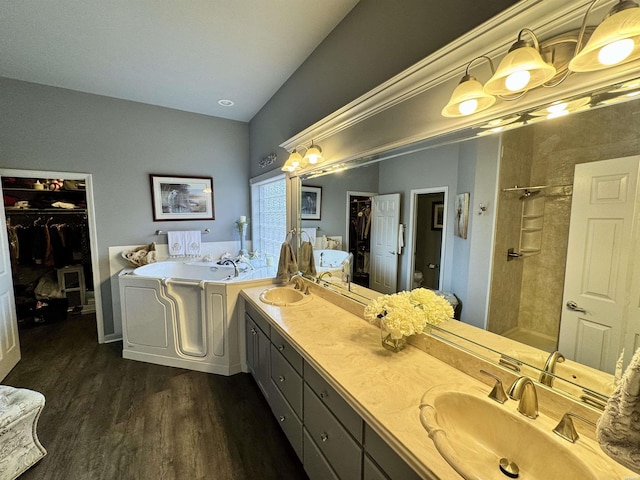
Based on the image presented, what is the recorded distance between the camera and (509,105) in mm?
973

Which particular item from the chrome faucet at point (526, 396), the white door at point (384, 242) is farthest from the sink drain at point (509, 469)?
the white door at point (384, 242)

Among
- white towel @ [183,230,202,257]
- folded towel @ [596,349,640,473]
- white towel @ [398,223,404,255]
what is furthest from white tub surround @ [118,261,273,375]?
folded towel @ [596,349,640,473]

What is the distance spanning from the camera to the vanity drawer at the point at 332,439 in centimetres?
104

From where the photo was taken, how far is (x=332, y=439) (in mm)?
1175

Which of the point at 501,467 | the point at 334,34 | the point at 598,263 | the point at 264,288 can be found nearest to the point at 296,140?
the point at 334,34

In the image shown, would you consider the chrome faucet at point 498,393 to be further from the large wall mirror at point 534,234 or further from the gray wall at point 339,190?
the gray wall at point 339,190

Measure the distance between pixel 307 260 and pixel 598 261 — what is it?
1.89m

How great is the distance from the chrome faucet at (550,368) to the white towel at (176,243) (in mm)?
3671

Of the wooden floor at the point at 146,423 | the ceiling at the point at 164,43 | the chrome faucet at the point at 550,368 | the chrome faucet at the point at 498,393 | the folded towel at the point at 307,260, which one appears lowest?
the wooden floor at the point at 146,423

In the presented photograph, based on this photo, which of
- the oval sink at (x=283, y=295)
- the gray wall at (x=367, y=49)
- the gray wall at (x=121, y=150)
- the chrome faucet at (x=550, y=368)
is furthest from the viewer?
the gray wall at (x=121, y=150)

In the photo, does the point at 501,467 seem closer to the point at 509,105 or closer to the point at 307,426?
the point at 307,426

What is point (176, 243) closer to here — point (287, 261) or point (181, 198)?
point (181, 198)

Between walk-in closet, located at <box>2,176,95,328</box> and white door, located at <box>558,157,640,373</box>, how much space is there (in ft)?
17.3

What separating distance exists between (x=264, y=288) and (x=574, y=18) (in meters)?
2.45
